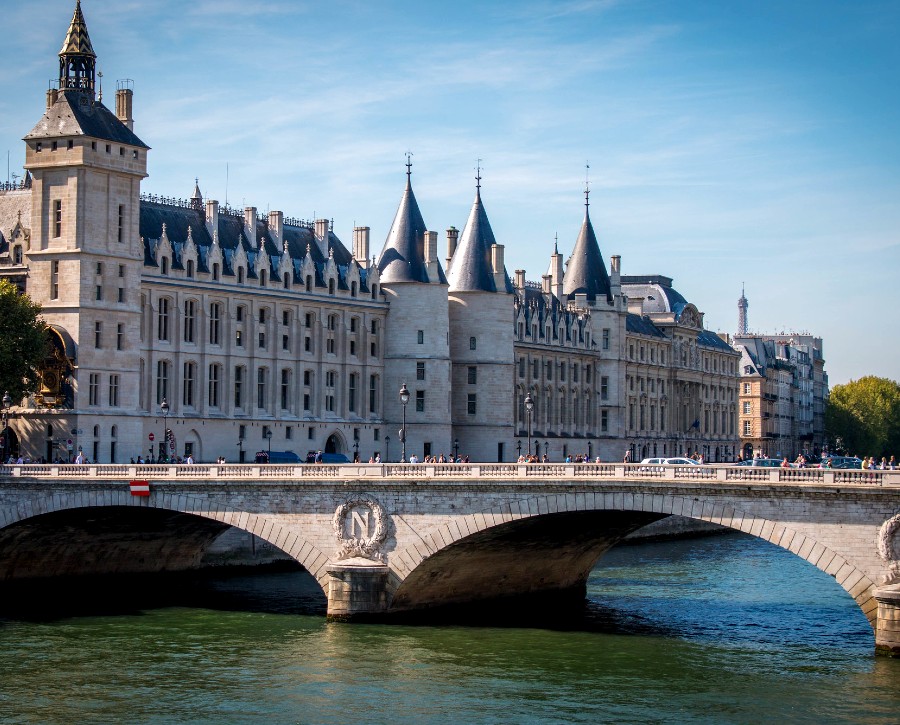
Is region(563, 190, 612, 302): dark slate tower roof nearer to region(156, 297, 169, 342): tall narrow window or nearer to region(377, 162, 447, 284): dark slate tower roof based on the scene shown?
region(377, 162, 447, 284): dark slate tower roof

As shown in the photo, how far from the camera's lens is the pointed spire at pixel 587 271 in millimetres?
131250

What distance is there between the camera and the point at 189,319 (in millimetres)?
93062

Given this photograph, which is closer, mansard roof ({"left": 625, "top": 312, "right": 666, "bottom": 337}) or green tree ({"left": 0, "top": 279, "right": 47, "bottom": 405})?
green tree ({"left": 0, "top": 279, "right": 47, "bottom": 405})

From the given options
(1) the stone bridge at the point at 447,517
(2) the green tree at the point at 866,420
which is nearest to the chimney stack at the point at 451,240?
(1) the stone bridge at the point at 447,517

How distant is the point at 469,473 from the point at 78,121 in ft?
116

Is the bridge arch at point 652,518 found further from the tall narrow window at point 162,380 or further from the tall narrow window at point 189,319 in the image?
the tall narrow window at point 189,319

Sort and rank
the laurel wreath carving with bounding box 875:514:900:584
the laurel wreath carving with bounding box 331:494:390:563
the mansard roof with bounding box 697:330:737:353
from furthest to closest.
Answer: the mansard roof with bounding box 697:330:737:353 → the laurel wreath carving with bounding box 331:494:390:563 → the laurel wreath carving with bounding box 875:514:900:584

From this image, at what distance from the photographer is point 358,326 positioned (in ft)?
342

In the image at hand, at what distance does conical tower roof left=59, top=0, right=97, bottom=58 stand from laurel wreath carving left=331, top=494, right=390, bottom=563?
36978mm

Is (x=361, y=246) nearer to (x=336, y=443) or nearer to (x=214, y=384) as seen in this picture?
(x=336, y=443)

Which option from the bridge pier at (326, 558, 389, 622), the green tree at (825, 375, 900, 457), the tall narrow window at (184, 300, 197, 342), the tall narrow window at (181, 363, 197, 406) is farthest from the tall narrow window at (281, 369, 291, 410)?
the green tree at (825, 375, 900, 457)

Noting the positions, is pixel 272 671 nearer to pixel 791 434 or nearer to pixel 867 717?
pixel 867 717

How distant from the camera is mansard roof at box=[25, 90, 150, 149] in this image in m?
81.8

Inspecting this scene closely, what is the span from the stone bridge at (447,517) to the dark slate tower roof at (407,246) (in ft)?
→ 128
